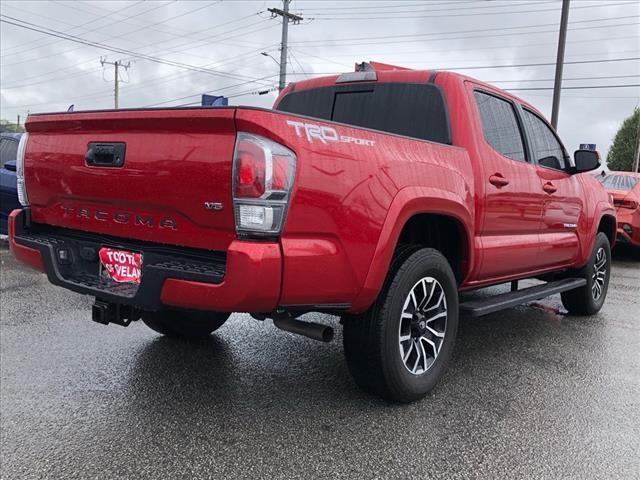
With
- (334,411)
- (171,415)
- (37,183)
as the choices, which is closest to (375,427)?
(334,411)

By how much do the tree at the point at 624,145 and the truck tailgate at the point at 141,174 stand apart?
58.4 m

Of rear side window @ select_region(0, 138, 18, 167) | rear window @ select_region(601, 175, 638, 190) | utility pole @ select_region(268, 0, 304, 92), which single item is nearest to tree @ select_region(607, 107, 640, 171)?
utility pole @ select_region(268, 0, 304, 92)

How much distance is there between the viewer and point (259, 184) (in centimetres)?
237

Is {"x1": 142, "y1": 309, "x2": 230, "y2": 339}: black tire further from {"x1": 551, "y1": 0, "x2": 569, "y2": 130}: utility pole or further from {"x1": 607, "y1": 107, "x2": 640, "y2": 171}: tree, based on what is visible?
{"x1": 607, "y1": 107, "x2": 640, "y2": 171}: tree

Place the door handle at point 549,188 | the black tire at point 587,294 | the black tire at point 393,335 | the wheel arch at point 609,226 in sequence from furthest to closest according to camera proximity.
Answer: the wheel arch at point 609,226, the black tire at point 587,294, the door handle at point 549,188, the black tire at point 393,335

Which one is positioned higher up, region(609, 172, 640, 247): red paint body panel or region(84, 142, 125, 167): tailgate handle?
region(84, 142, 125, 167): tailgate handle

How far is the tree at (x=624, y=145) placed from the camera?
53.3m

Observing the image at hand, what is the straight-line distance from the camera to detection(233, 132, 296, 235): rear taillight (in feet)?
7.77

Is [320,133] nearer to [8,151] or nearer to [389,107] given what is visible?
[389,107]

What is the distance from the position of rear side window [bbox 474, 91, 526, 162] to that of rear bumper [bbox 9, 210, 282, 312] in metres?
2.16

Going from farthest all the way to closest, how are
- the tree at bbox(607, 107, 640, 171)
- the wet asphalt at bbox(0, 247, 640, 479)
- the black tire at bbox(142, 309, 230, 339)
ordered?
the tree at bbox(607, 107, 640, 171)
the black tire at bbox(142, 309, 230, 339)
the wet asphalt at bbox(0, 247, 640, 479)

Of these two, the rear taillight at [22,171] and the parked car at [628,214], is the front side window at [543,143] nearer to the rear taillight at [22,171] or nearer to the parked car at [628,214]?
the rear taillight at [22,171]

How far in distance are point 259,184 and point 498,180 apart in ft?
6.88

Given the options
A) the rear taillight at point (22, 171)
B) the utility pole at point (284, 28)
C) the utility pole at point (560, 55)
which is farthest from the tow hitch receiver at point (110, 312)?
the utility pole at point (284, 28)
